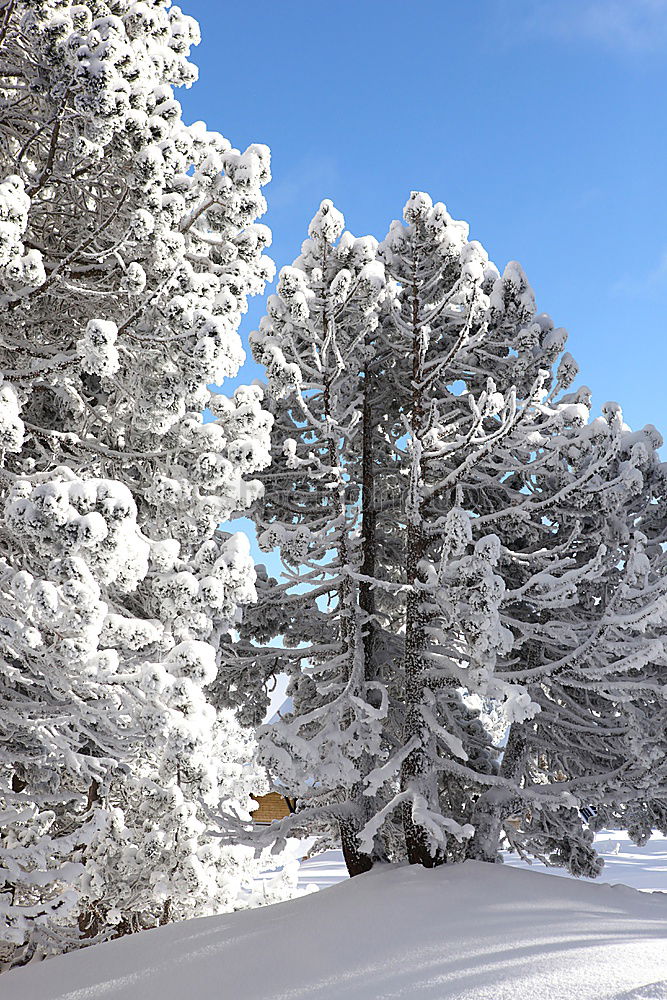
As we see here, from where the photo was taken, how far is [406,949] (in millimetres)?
6066

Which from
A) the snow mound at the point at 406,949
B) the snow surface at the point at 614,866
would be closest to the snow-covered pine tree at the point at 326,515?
the snow mound at the point at 406,949

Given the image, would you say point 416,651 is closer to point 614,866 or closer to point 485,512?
point 485,512

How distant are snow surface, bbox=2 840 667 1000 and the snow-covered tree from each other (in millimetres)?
893

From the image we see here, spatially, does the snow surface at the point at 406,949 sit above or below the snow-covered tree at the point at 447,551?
below

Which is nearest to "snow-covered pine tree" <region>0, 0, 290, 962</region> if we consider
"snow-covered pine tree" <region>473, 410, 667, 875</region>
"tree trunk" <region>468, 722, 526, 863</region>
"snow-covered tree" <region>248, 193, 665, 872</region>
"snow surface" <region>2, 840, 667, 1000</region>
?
"snow surface" <region>2, 840, 667, 1000</region>

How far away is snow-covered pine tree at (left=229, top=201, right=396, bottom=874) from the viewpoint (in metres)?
8.85

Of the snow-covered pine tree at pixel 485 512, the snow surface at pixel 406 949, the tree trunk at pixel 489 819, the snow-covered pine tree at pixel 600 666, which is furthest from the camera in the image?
the tree trunk at pixel 489 819

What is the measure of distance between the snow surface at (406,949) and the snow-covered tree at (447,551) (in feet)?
2.93

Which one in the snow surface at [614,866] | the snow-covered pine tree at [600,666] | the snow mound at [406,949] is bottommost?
the snow surface at [614,866]

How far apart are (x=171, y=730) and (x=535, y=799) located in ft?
18.3

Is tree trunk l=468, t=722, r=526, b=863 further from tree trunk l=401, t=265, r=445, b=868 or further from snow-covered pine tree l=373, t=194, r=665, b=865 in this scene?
tree trunk l=401, t=265, r=445, b=868

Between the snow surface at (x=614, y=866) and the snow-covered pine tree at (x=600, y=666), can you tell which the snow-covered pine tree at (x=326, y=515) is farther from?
the snow surface at (x=614, y=866)

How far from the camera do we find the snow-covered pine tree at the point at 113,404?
5.41m

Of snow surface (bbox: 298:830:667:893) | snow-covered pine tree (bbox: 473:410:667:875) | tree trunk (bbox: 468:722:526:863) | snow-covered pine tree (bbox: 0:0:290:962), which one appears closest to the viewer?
snow-covered pine tree (bbox: 0:0:290:962)
